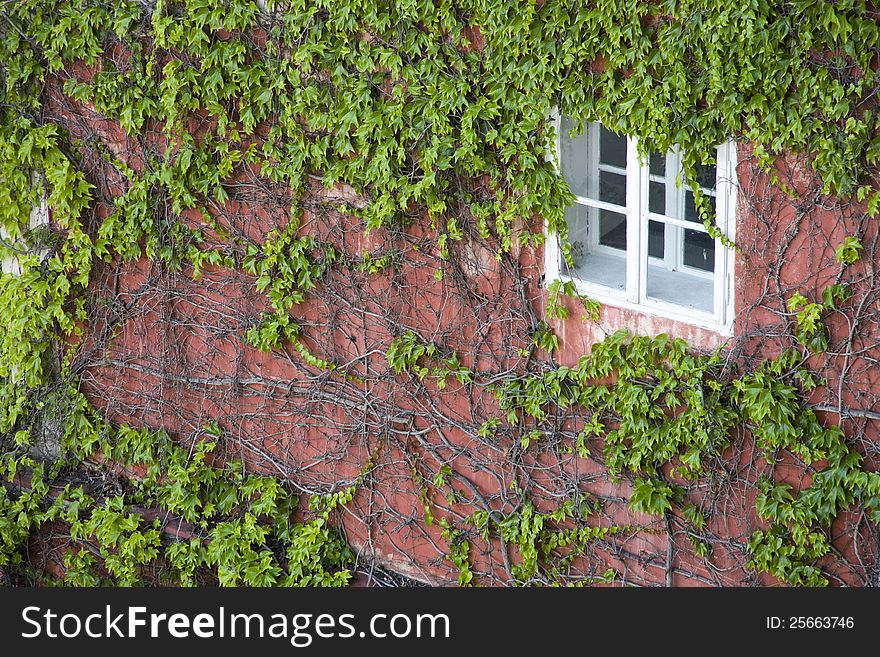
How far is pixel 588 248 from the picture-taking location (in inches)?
234

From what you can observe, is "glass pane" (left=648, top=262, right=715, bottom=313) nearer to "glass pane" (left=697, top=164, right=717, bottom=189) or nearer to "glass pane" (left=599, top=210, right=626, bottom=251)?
"glass pane" (left=599, top=210, right=626, bottom=251)

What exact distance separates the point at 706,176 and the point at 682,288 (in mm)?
588

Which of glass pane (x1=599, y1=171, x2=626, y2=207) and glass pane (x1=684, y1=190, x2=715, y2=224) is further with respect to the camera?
glass pane (x1=599, y1=171, x2=626, y2=207)

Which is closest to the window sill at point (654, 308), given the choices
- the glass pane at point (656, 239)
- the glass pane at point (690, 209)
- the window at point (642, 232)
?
the window at point (642, 232)

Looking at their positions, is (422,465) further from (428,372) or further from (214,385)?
(214,385)

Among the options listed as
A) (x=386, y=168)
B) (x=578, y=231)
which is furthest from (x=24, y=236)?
(x=578, y=231)

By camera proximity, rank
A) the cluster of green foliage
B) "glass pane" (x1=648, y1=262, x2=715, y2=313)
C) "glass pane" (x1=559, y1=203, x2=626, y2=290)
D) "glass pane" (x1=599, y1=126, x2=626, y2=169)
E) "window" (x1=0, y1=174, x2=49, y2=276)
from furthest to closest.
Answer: "window" (x1=0, y1=174, x2=49, y2=276)
"glass pane" (x1=559, y1=203, x2=626, y2=290)
"glass pane" (x1=599, y1=126, x2=626, y2=169)
"glass pane" (x1=648, y1=262, x2=715, y2=313)
the cluster of green foliage

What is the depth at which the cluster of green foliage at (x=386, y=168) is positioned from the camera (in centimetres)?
500

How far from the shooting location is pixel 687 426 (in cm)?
550

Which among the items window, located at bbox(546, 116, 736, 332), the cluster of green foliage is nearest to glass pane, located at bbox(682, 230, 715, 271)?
window, located at bbox(546, 116, 736, 332)

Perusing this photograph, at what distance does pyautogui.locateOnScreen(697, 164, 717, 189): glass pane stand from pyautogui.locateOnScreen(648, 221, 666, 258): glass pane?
365 millimetres

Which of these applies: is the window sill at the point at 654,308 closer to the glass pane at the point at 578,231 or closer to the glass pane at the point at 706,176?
the glass pane at the point at 578,231

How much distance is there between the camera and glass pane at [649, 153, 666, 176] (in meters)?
5.53

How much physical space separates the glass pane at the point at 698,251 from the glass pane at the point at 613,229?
13.9 inches
